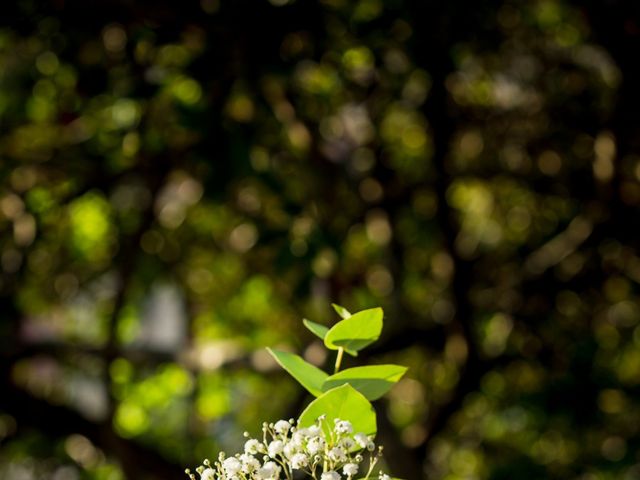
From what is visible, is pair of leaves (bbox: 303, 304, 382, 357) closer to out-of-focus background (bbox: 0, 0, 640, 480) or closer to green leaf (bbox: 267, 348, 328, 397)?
green leaf (bbox: 267, 348, 328, 397)

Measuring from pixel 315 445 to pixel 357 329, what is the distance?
0.14 metres

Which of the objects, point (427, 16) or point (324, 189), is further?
point (324, 189)

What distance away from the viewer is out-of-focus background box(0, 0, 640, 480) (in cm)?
214

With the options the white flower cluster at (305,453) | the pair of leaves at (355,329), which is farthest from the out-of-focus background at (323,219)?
the white flower cluster at (305,453)

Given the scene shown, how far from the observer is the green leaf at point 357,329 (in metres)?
0.83

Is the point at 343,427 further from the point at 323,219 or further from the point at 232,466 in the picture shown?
the point at 323,219

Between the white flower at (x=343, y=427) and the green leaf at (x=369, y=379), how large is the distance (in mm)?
83

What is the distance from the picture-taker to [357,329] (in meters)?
0.84

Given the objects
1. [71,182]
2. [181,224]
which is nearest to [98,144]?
[71,182]

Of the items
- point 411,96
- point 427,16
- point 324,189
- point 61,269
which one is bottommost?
point 61,269

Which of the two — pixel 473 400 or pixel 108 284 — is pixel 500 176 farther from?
pixel 108 284

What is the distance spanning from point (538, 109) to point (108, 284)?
176 cm

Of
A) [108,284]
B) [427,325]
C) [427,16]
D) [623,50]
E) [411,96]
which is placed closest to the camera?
[427,16]

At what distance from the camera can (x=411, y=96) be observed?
310 centimetres
